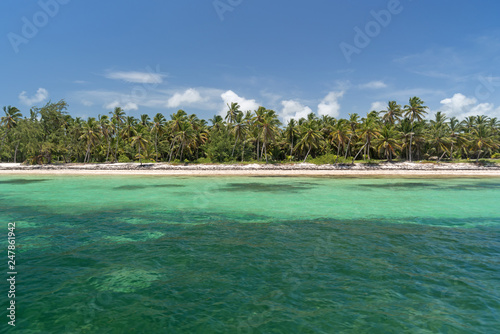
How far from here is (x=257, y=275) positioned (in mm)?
7484

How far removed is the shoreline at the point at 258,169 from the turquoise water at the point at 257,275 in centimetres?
3915

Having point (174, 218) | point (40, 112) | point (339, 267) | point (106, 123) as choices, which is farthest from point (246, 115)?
point (339, 267)

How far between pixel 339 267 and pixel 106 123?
243 ft

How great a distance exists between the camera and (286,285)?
22.6 ft

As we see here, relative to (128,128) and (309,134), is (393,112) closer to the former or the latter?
(309,134)

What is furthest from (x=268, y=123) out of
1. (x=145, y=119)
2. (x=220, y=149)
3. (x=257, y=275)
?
(x=257, y=275)

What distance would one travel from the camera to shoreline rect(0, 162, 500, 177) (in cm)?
5316

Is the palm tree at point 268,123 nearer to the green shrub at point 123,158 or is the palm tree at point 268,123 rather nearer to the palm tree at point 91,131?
the green shrub at point 123,158

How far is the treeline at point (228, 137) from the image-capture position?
204 ft

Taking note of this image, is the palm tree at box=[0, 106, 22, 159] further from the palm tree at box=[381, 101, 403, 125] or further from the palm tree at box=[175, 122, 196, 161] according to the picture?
the palm tree at box=[381, 101, 403, 125]

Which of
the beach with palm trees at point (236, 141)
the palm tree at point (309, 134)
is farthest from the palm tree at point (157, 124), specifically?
the palm tree at point (309, 134)

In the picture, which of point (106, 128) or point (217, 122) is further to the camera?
point (217, 122)

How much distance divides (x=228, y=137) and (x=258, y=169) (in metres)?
15.5

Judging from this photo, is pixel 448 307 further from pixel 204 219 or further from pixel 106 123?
pixel 106 123
